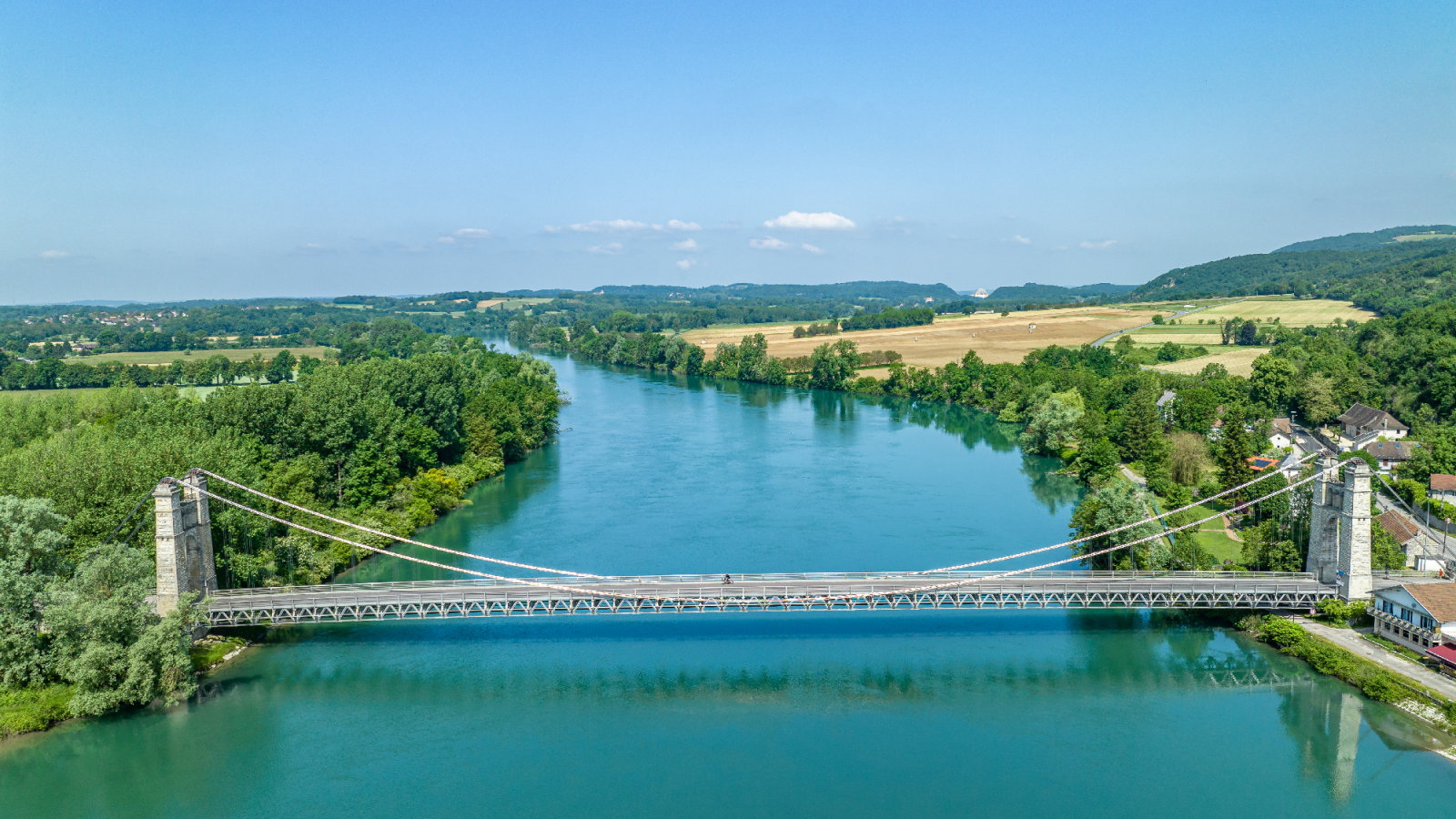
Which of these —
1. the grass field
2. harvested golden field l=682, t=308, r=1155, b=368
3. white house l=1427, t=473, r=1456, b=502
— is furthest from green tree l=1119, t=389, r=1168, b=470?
the grass field

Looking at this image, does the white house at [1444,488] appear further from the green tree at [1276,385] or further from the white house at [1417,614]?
the green tree at [1276,385]

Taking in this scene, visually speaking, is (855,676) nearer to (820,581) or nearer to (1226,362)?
(820,581)

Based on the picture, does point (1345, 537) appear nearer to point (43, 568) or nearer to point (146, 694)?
point (146, 694)

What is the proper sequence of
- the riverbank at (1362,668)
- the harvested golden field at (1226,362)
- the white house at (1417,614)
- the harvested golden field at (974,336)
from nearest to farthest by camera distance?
the riverbank at (1362,668) → the white house at (1417,614) → the harvested golden field at (1226,362) → the harvested golden field at (974,336)

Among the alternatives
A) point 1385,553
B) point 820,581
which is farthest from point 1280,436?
point 820,581

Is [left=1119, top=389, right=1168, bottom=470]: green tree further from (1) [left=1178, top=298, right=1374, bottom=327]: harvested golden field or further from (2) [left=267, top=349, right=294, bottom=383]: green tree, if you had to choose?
(2) [left=267, top=349, right=294, bottom=383]: green tree

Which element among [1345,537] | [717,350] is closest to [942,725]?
[1345,537]

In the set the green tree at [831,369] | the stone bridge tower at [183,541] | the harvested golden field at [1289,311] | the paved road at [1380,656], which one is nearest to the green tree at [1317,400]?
the paved road at [1380,656]
